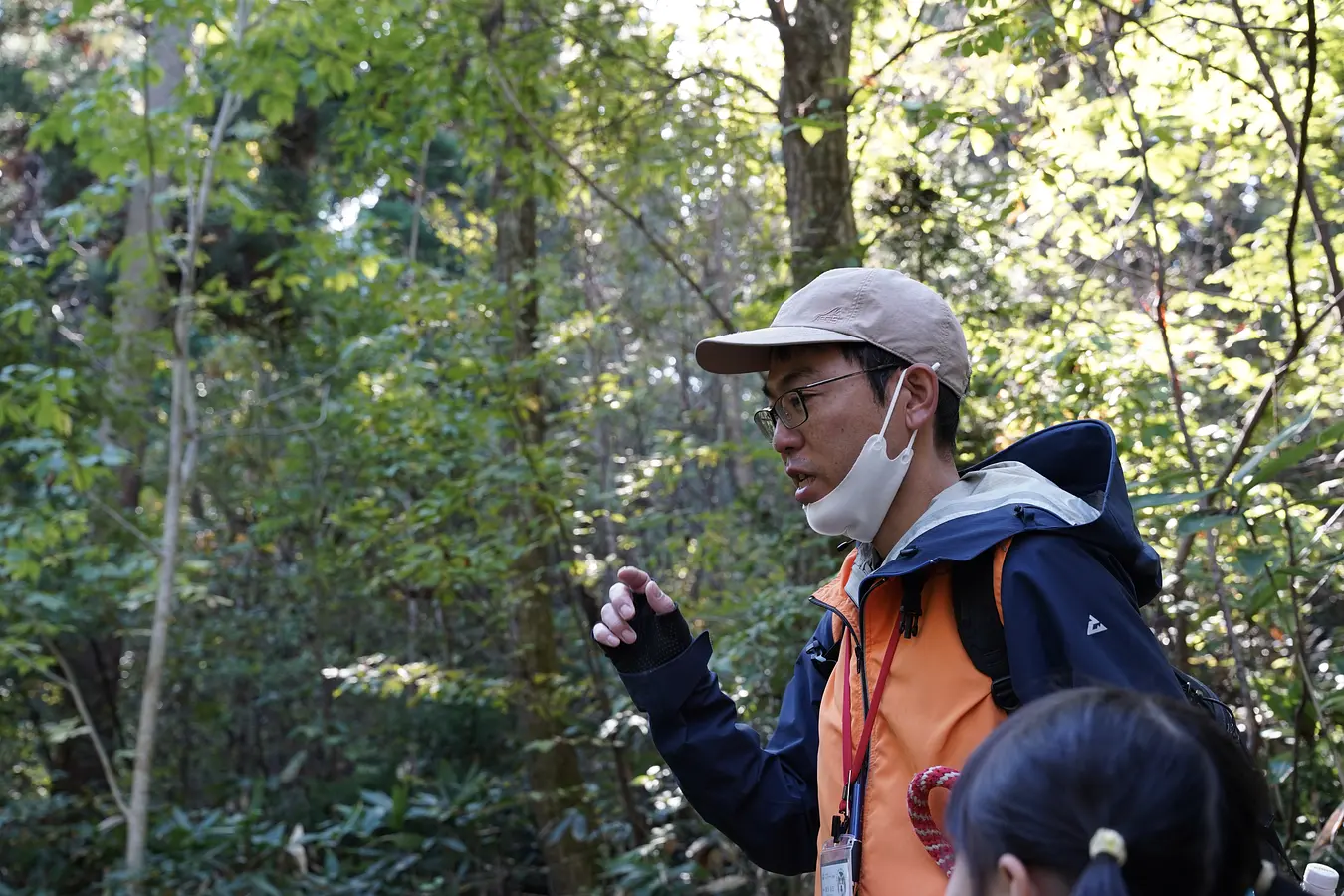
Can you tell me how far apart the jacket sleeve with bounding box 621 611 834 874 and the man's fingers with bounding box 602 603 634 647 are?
2.5 inches

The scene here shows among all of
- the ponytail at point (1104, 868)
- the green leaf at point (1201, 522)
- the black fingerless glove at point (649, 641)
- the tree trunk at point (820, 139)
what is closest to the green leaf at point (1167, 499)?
the green leaf at point (1201, 522)

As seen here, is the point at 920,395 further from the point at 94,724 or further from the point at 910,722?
the point at 94,724

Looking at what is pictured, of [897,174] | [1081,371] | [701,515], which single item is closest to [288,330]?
[701,515]

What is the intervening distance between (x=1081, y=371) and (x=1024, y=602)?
2813 mm

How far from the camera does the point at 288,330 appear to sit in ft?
34.5

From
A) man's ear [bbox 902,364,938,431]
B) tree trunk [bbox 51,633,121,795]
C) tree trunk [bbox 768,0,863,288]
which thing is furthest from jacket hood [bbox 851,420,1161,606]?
tree trunk [bbox 51,633,121,795]

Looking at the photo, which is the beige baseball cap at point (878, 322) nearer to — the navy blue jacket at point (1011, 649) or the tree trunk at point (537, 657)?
the navy blue jacket at point (1011, 649)

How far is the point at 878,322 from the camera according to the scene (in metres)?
1.75

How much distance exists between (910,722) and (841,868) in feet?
0.72

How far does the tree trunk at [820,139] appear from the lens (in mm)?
4551

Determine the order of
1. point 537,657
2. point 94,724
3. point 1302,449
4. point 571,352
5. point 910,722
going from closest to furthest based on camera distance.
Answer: point 910,722
point 1302,449
point 537,657
point 571,352
point 94,724

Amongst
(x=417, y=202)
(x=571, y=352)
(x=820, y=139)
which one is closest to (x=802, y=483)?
(x=820, y=139)

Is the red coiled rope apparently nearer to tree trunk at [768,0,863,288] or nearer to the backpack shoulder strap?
the backpack shoulder strap

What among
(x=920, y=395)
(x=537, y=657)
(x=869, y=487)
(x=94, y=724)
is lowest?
(x=94, y=724)
